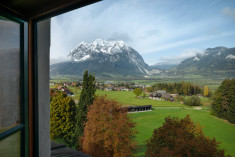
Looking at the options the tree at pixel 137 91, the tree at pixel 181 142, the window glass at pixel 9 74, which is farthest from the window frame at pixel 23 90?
the tree at pixel 137 91

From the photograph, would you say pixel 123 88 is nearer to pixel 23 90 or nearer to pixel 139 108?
pixel 139 108

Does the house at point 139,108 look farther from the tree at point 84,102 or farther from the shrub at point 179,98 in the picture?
the tree at point 84,102

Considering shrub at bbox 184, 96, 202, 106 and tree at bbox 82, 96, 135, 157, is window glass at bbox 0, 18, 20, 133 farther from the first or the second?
tree at bbox 82, 96, 135, 157

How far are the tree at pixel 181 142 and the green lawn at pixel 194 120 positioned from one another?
0.20 m

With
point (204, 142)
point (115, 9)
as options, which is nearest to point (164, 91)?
point (204, 142)

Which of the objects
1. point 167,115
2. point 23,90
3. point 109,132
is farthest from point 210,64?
point 23,90

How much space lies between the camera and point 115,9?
5.75m

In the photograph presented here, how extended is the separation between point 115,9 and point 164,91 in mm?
3813

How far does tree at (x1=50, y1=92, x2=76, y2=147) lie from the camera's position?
6594mm

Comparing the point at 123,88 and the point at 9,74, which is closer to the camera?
the point at 9,74

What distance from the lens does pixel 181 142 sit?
318 cm

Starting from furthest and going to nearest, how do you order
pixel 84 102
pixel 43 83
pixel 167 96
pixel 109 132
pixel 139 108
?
pixel 84 102
pixel 139 108
pixel 109 132
pixel 167 96
pixel 43 83

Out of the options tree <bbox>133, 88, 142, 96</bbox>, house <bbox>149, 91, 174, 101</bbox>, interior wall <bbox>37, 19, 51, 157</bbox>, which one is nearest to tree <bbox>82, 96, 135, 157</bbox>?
tree <bbox>133, 88, 142, 96</bbox>

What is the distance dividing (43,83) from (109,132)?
412cm
